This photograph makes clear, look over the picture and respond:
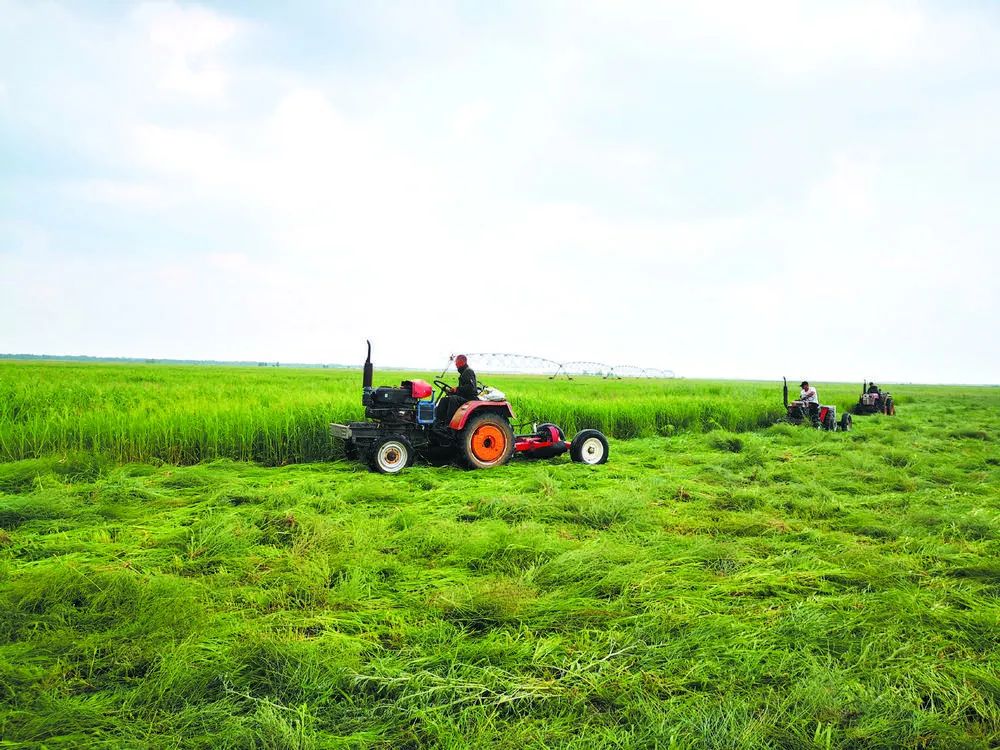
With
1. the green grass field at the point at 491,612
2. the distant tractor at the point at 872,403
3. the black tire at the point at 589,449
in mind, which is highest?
the distant tractor at the point at 872,403

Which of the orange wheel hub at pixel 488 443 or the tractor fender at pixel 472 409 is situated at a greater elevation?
the tractor fender at pixel 472 409

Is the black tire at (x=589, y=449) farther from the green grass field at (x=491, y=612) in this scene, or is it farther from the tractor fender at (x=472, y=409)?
the green grass field at (x=491, y=612)

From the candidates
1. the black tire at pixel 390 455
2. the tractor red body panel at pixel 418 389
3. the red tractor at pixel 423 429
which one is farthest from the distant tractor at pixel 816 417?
the black tire at pixel 390 455

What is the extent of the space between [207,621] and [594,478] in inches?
201

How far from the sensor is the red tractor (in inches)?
291

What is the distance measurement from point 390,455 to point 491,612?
4527 millimetres

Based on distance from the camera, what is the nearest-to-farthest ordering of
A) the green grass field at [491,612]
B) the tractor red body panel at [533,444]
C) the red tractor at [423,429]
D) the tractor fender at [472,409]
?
the green grass field at [491,612], the red tractor at [423,429], the tractor fender at [472,409], the tractor red body panel at [533,444]

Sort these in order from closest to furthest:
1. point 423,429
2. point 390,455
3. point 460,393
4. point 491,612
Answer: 1. point 491,612
2. point 390,455
3. point 423,429
4. point 460,393

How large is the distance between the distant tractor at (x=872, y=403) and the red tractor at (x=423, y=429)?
1590 centimetres

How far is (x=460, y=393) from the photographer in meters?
7.92

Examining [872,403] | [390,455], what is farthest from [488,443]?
[872,403]

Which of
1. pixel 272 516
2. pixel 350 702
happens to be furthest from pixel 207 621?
pixel 272 516

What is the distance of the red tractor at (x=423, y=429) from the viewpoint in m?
7.39

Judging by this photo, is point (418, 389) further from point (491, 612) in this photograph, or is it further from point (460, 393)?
point (491, 612)
